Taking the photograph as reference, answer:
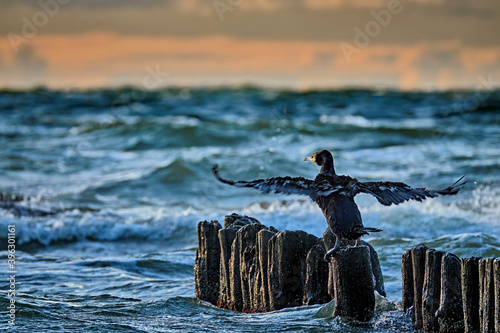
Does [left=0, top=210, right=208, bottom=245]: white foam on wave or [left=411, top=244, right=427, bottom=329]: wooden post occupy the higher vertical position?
[left=0, top=210, right=208, bottom=245]: white foam on wave

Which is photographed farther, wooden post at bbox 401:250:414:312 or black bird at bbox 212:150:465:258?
black bird at bbox 212:150:465:258

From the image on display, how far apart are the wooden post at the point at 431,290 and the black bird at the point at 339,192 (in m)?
0.62

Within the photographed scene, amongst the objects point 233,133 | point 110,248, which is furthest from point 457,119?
point 110,248

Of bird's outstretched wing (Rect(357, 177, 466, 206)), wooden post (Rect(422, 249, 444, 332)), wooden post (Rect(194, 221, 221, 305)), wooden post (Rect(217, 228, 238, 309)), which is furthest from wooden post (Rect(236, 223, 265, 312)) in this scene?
wooden post (Rect(422, 249, 444, 332))

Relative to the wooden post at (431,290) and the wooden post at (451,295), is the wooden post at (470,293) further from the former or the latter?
the wooden post at (431,290)

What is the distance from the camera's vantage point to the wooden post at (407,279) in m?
6.17

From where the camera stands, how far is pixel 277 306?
7.07 metres

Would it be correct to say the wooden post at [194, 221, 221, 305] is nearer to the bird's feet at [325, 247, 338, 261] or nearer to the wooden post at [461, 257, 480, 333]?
the bird's feet at [325, 247, 338, 261]

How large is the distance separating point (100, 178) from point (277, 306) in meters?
14.4

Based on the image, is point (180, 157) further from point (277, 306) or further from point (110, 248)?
point (277, 306)

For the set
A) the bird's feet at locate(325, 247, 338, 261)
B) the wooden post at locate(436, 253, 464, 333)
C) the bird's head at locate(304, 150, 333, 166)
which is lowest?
the wooden post at locate(436, 253, 464, 333)

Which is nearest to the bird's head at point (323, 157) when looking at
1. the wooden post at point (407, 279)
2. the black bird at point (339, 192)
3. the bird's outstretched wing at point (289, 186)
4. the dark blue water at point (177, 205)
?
the black bird at point (339, 192)

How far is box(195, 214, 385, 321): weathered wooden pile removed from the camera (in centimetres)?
640

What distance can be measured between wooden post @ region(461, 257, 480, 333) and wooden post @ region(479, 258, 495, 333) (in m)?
0.09
